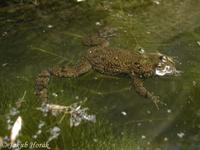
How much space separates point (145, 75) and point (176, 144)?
1.19 m

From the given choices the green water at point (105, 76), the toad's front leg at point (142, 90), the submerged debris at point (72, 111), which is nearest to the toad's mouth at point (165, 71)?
the green water at point (105, 76)

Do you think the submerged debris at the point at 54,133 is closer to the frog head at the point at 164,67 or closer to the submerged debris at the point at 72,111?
the submerged debris at the point at 72,111

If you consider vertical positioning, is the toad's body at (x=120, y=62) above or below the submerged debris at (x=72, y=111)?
above

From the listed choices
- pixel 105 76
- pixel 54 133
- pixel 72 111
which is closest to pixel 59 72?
pixel 105 76

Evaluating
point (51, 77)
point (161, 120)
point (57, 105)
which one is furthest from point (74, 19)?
point (161, 120)

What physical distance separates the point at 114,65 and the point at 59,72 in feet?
2.54

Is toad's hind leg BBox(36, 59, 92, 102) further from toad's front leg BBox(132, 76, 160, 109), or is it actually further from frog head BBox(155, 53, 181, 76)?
frog head BBox(155, 53, 181, 76)

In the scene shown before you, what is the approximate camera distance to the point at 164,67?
5820 millimetres

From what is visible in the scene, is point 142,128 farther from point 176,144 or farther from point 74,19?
→ point 74,19

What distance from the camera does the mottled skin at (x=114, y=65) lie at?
5.80 m

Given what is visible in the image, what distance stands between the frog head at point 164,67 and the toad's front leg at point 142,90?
11.6 inches

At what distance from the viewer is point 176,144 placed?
16.7 ft

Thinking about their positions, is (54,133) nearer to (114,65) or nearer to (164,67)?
(114,65)

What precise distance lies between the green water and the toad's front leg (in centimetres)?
7
